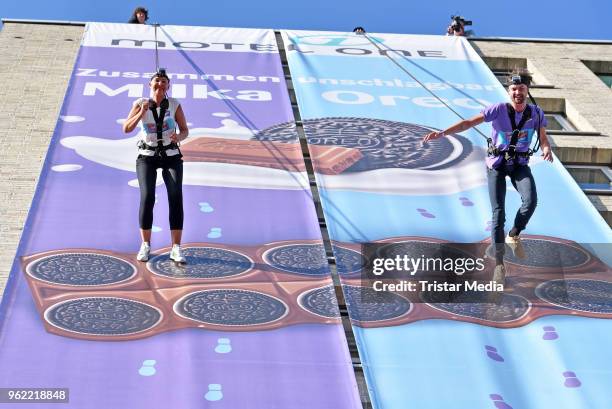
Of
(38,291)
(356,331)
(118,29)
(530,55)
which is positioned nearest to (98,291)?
(38,291)

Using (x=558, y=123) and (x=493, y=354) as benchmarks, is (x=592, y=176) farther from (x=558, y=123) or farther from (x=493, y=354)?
(x=493, y=354)

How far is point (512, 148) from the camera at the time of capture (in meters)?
8.95

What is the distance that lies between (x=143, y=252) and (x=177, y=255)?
253 mm

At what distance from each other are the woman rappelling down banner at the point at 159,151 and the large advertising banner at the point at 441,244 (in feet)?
4.19

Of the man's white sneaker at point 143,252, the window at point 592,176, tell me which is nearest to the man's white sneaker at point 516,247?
the window at point 592,176

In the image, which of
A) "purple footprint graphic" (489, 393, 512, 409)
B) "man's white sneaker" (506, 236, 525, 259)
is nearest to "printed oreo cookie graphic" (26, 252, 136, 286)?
"purple footprint graphic" (489, 393, 512, 409)

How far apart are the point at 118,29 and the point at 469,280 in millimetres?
5883

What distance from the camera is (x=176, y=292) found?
860cm

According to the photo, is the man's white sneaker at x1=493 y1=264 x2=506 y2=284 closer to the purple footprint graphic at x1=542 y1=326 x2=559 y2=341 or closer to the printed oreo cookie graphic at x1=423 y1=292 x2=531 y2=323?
the printed oreo cookie graphic at x1=423 y1=292 x2=531 y2=323

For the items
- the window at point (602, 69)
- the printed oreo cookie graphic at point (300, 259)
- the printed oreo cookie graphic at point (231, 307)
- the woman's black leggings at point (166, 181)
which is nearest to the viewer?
the printed oreo cookie graphic at point (231, 307)

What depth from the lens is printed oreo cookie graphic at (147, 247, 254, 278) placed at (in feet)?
29.0

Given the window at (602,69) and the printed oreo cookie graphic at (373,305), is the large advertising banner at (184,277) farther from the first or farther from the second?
the window at (602,69)

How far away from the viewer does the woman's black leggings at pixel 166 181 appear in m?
8.91

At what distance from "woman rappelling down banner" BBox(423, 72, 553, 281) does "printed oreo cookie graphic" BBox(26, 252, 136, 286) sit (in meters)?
2.44
